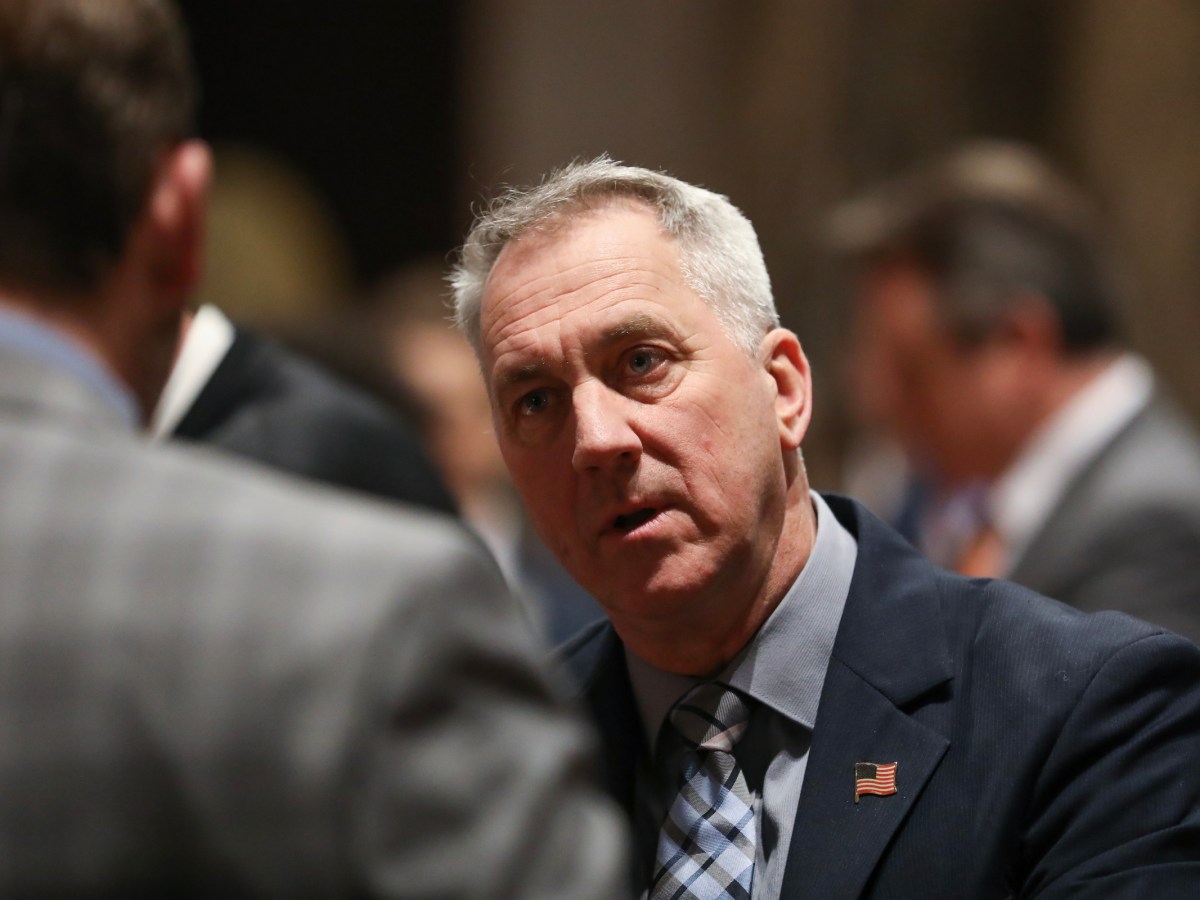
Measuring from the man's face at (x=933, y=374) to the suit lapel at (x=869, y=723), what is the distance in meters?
2.62

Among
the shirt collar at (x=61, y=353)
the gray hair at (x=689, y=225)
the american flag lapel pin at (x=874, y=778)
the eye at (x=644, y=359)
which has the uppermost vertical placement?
the shirt collar at (x=61, y=353)

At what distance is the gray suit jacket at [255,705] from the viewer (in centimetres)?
127

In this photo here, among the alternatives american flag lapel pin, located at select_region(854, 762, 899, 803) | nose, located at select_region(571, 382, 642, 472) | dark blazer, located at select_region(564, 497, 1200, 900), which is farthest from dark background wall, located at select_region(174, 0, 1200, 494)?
american flag lapel pin, located at select_region(854, 762, 899, 803)

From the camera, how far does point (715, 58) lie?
32.8ft

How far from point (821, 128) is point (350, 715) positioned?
7932 mm

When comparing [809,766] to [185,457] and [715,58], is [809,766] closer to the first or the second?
[185,457]

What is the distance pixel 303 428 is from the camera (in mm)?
3031

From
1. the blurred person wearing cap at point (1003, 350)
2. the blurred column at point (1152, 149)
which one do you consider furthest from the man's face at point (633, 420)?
the blurred column at point (1152, 149)

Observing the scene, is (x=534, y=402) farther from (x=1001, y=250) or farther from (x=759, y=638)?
(x=1001, y=250)

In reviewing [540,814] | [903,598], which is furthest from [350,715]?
[903,598]

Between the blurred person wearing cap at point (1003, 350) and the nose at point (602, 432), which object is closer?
the nose at point (602, 432)

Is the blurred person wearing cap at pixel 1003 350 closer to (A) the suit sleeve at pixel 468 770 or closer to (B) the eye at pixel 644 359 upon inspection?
(B) the eye at pixel 644 359

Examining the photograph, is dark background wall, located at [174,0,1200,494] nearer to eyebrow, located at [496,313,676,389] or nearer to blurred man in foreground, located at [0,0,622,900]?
eyebrow, located at [496,313,676,389]

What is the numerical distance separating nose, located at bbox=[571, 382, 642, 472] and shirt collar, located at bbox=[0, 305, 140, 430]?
0.86 m
